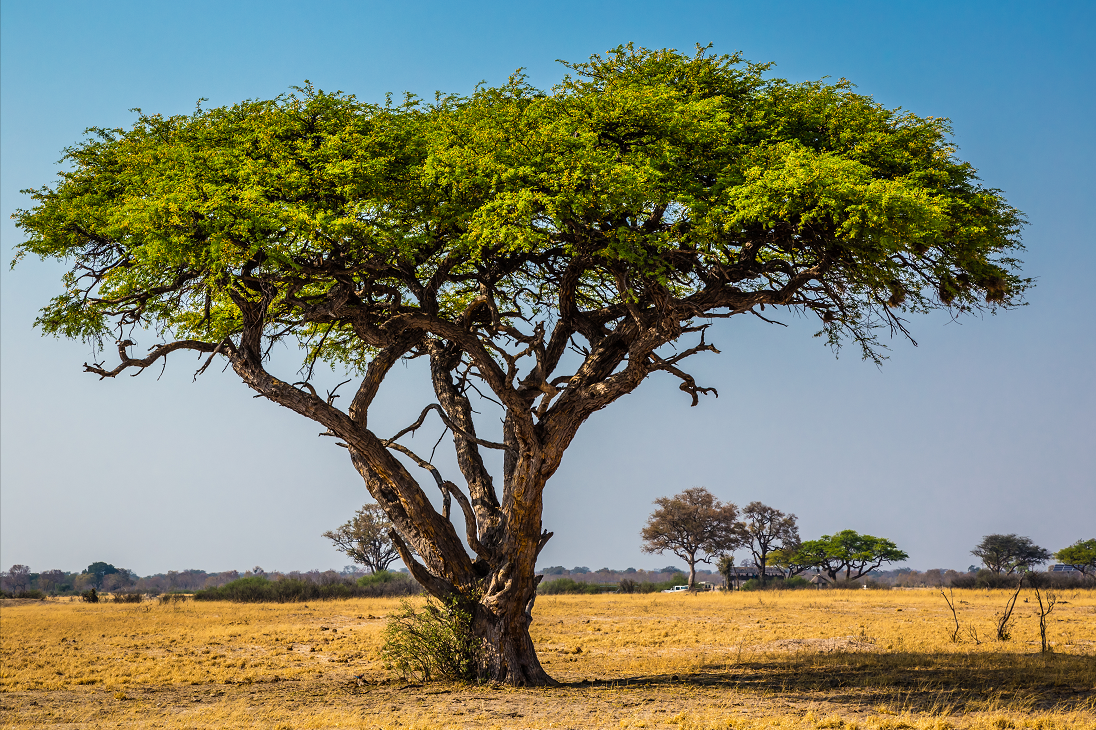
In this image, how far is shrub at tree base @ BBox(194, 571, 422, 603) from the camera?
44.9 m

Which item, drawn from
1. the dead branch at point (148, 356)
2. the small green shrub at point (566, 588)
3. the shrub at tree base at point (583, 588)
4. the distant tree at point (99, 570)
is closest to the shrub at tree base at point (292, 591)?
the small green shrub at point (566, 588)

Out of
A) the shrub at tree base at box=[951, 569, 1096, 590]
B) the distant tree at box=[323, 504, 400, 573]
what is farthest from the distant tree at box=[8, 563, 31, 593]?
Answer: the shrub at tree base at box=[951, 569, 1096, 590]

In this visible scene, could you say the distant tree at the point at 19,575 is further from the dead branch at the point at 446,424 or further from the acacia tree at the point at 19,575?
the dead branch at the point at 446,424

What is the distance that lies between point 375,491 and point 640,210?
6.64 meters

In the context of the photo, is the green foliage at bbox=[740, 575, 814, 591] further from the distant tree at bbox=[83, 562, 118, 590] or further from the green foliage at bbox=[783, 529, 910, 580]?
the distant tree at bbox=[83, 562, 118, 590]

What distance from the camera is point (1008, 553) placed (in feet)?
246

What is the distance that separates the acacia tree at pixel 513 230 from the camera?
36.6 ft

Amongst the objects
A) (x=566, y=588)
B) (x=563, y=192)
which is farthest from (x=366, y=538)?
(x=563, y=192)

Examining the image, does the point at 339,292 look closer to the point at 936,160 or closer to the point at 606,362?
the point at 606,362

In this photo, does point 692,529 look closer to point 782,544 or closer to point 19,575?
point 782,544

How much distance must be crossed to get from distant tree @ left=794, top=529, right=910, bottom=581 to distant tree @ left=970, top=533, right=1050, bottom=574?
32.6ft

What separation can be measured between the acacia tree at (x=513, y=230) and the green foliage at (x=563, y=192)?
42mm

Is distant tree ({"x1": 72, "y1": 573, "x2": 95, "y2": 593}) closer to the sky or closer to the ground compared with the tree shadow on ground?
closer to the ground

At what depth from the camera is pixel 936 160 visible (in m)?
12.3
